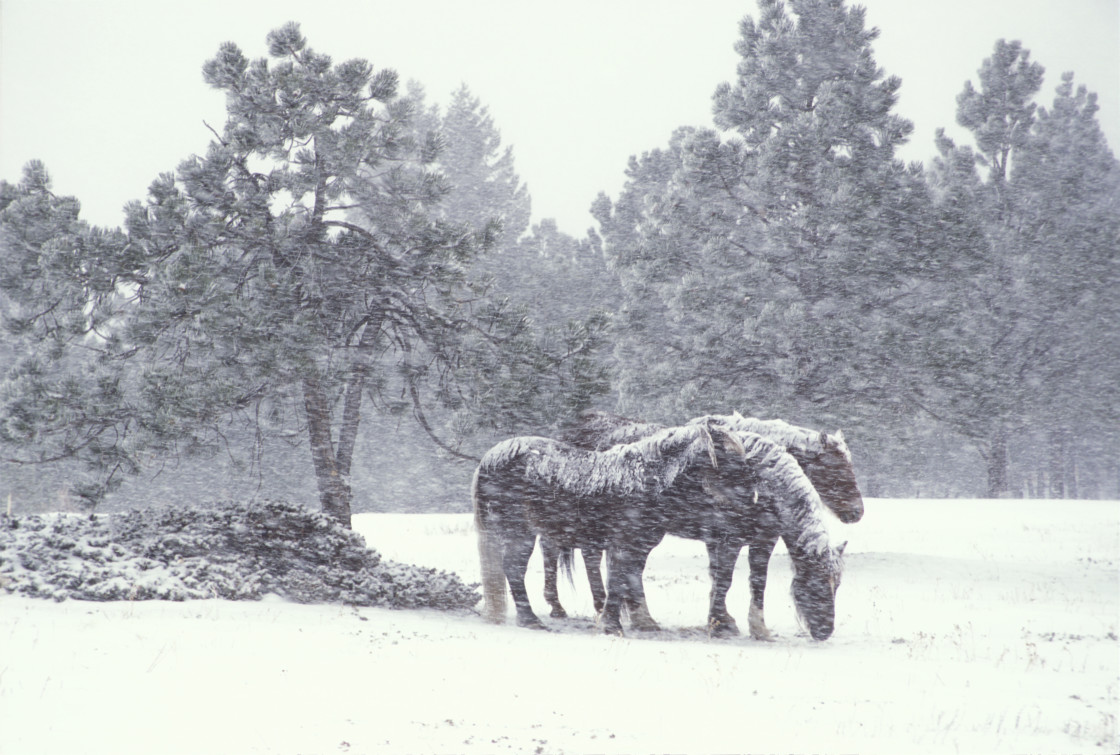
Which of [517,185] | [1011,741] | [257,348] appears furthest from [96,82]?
[517,185]

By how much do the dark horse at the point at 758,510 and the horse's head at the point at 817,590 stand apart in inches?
19.4

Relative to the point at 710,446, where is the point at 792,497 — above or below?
below

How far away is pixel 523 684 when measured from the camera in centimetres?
602

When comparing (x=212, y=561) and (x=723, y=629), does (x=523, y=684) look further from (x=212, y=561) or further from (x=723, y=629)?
(x=212, y=561)

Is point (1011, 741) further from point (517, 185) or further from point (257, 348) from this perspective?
point (517, 185)

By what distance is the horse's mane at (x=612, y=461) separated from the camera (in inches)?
336

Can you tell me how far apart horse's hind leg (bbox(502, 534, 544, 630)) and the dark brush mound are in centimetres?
97

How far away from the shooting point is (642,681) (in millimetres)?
6215

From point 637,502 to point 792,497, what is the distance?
1.72 metres

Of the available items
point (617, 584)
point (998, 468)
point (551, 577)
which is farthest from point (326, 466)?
point (998, 468)

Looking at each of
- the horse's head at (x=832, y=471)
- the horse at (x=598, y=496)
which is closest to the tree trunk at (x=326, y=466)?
the horse at (x=598, y=496)

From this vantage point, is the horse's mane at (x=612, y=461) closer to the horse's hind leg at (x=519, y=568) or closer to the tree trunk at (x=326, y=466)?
the horse's hind leg at (x=519, y=568)

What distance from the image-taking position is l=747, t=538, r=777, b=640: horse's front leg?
865cm

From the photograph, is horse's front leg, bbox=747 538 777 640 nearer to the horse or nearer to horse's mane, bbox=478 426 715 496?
the horse
